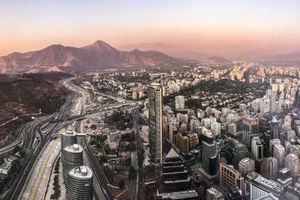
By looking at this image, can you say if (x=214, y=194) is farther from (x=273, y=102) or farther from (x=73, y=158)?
(x=273, y=102)

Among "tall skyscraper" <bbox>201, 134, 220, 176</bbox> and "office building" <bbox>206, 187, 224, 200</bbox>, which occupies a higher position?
"tall skyscraper" <bbox>201, 134, 220, 176</bbox>

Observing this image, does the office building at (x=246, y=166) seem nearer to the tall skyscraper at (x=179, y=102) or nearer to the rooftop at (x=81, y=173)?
the rooftop at (x=81, y=173)

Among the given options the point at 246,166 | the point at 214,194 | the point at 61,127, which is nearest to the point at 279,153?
the point at 246,166

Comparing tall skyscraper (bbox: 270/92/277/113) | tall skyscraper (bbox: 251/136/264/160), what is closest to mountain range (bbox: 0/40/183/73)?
tall skyscraper (bbox: 270/92/277/113)

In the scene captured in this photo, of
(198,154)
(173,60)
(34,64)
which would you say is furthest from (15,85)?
(198,154)

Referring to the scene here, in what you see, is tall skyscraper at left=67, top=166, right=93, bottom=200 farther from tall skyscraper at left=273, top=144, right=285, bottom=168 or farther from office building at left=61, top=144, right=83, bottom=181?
tall skyscraper at left=273, top=144, right=285, bottom=168

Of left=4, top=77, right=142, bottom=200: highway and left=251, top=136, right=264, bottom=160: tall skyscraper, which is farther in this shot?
left=251, top=136, right=264, bottom=160: tall skyscraper
